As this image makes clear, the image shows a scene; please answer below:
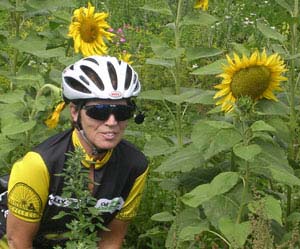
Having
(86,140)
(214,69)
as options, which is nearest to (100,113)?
(86,140)

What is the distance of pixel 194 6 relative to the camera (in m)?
4.31

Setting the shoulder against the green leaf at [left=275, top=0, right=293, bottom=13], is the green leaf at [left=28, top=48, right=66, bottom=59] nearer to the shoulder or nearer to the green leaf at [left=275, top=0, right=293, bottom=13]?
the shoulder

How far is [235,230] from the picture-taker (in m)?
3.69

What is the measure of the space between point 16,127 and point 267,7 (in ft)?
18.5

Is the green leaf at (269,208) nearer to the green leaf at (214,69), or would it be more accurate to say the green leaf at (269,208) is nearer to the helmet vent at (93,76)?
the green leaf at (214,69)

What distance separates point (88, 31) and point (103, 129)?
0.82 meters

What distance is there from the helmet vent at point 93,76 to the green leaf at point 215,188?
54 cm

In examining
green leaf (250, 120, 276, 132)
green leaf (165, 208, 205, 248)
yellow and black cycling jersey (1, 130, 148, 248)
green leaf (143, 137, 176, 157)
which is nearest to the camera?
green leaf (250, 120, 276, 132)

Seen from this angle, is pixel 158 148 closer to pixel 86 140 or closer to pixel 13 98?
pixel 86 140

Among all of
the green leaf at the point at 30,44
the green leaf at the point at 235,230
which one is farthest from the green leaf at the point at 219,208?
the green leaf at the point at 30,44

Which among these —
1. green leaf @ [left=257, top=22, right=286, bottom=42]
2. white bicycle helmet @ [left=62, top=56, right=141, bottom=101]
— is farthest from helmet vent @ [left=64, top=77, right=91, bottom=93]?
green leaf @ [left=257, top=22, right=286, bottom=42]

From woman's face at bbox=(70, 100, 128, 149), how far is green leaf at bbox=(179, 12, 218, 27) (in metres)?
0.65

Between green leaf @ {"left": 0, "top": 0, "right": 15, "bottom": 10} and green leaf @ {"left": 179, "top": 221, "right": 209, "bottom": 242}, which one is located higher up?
green leaf @ {"left": 0, "top": 0, "right": 15, "bottom": 10}

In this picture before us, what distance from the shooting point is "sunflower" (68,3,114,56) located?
4.38 meters
